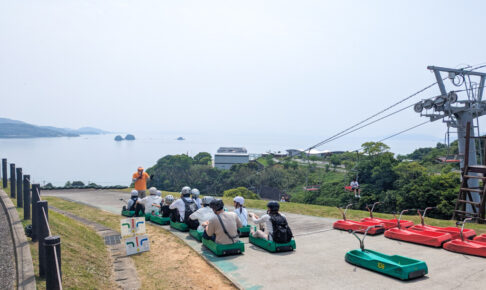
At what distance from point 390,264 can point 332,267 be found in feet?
4.41

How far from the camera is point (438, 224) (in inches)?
505

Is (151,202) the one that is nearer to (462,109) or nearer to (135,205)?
(135,205)

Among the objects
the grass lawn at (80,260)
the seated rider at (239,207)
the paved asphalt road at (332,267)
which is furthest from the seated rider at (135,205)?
the seated rider at (239,207)

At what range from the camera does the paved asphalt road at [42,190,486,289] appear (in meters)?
7.03

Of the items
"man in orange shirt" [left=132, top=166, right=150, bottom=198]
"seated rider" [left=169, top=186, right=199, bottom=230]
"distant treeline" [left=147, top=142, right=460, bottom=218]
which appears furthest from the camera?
"distant treeline" [left=147, top=142, right=460, bottom=218]

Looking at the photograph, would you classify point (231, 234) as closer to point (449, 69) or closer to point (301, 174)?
point (449, 69)

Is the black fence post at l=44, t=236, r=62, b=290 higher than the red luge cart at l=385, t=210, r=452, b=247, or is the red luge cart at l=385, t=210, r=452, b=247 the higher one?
the black fence post at l=44, t=236, r=62, b=290

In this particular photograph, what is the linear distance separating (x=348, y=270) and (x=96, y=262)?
5.83 metres

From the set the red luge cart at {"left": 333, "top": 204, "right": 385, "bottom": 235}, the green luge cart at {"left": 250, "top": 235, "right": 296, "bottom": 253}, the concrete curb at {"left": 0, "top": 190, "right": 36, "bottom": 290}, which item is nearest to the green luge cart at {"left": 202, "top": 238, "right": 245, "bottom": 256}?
the green luge cart at {"left": 250, "top": 235, "right": 296, "bottom": 253}

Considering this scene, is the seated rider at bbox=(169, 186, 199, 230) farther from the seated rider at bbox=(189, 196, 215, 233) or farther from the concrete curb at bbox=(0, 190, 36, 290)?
the concrete curb at bbox=(0, 190, 36, 290)

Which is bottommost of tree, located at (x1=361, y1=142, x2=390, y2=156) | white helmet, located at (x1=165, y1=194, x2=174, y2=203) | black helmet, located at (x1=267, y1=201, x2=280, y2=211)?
white helmet, located at (x1=165, y1=194, x2=174, y2=203)

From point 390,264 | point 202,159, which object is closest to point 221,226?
point 390,264

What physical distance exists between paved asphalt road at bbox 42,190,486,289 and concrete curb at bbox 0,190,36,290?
3846 millimetres

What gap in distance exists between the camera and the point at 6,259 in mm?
6801
